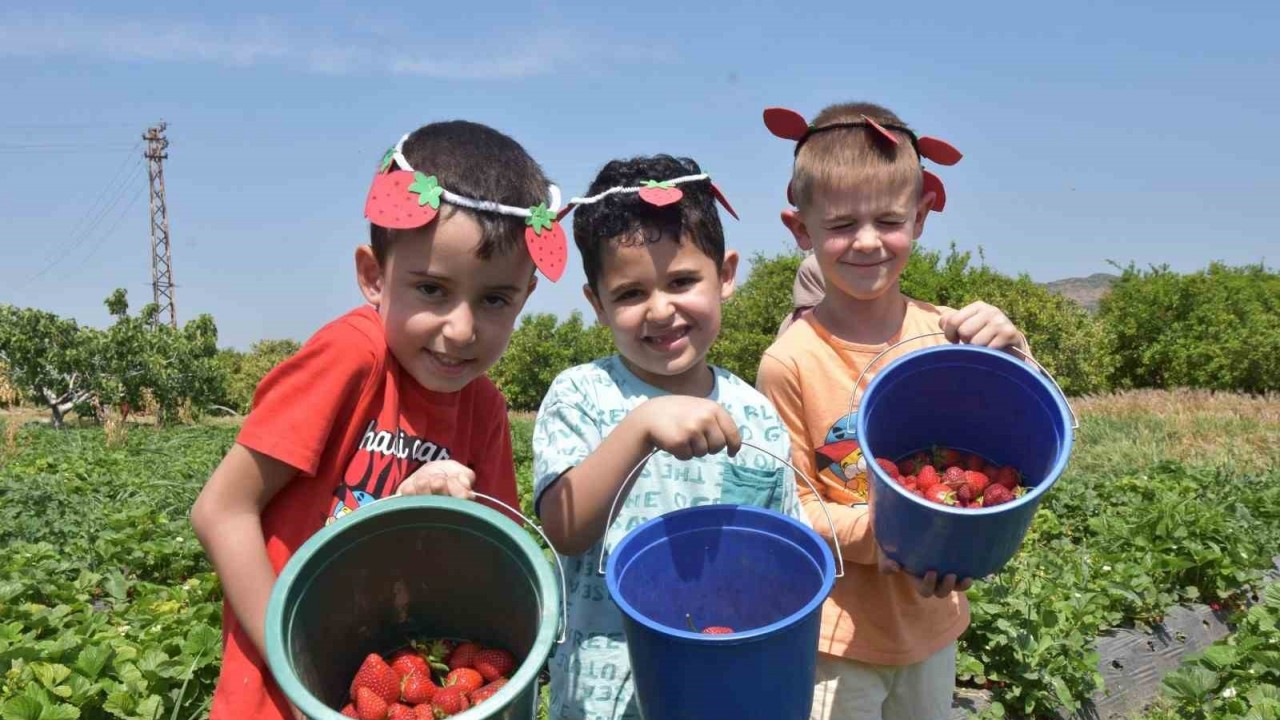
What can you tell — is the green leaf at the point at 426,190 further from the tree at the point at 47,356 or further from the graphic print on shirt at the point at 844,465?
the tree at the point at 47,356

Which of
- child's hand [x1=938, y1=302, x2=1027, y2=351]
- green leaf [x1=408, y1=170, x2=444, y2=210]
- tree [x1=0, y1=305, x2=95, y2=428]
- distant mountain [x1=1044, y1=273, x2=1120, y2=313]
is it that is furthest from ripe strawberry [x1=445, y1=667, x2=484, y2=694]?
distant mountain [x1=1044, y1=273, x2=1120, y2=313]

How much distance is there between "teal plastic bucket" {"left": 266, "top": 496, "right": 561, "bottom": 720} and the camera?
47.8 inches

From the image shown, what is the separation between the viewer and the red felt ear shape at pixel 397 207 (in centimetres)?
153

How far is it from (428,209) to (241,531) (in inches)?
23.2

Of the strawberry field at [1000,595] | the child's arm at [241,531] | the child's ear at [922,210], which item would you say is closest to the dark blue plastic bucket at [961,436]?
the child's ear at [922,210]

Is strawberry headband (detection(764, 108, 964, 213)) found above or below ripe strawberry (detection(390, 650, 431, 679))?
above

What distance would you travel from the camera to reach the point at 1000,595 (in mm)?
3416

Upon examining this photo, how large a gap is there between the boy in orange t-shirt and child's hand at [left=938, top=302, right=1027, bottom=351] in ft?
0.45

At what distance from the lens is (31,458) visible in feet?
24.3

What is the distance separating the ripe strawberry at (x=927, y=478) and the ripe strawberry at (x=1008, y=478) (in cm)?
14

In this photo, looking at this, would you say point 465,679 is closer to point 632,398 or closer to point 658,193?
point 632,398

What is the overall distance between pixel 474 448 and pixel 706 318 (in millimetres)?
522

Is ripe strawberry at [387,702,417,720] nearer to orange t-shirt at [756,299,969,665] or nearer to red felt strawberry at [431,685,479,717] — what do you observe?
red felt strawberry at [431,685,479,717]

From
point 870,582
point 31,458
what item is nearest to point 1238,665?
point 870,582
